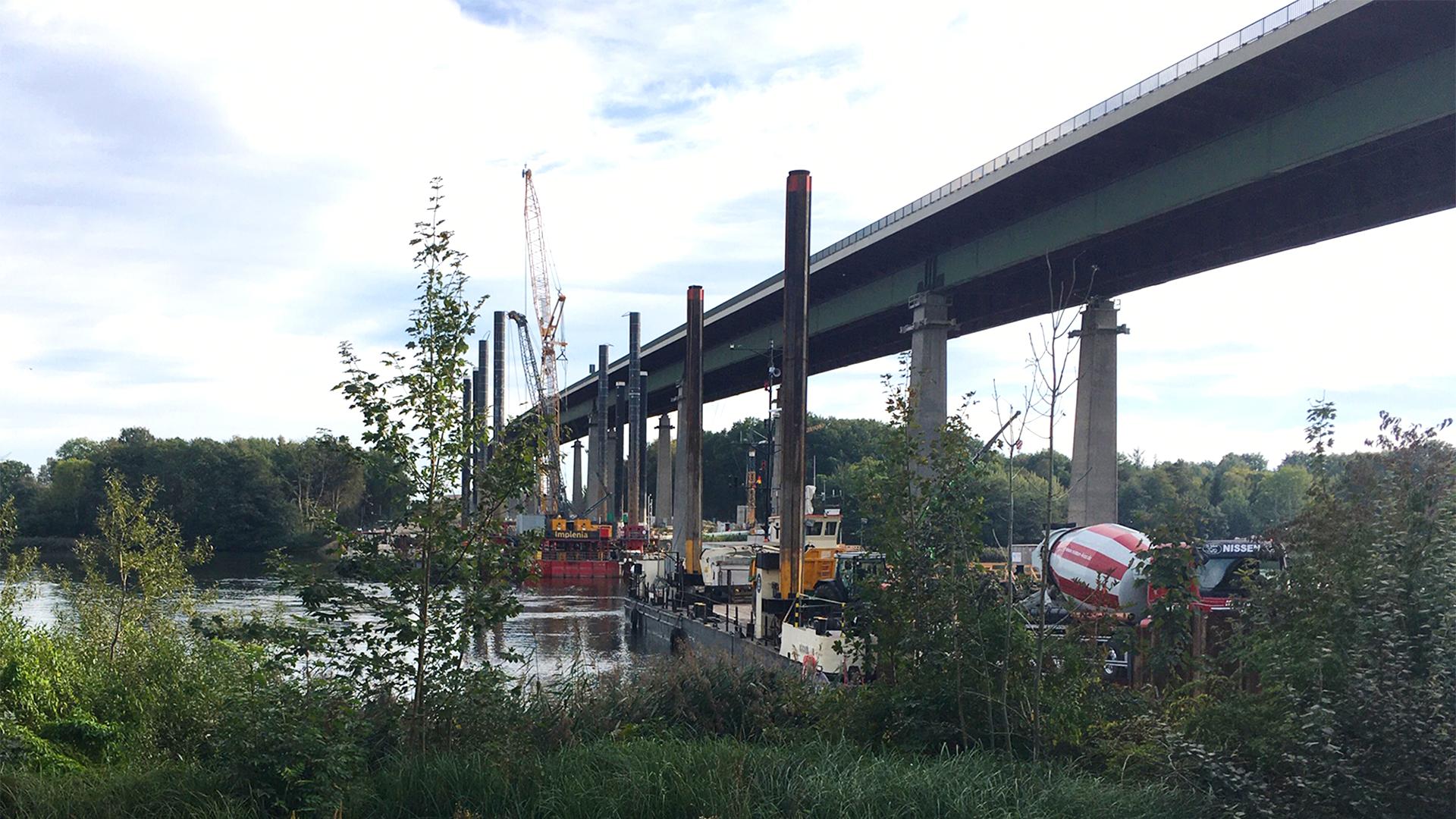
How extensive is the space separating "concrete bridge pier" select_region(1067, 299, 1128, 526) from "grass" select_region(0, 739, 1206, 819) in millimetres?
34826

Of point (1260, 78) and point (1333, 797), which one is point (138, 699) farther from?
point (1260, 78)

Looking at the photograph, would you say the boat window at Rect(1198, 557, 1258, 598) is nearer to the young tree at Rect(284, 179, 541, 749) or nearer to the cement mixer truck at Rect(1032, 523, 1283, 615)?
the cement mixer truck at Rect(1032, 523, 1283, 615)

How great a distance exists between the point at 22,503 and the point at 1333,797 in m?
118

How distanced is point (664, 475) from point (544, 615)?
164ft

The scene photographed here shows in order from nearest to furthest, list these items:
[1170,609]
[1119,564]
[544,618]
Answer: [1170,609], [1119,564], [544,618]

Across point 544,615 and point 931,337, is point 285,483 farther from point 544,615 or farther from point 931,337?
point 931,337

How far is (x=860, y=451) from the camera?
133500 mm

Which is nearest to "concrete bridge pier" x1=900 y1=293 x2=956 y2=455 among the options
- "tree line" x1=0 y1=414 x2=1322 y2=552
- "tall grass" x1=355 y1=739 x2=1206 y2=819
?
"tree line" x1=0 y1=414 x2=1322 y2=552

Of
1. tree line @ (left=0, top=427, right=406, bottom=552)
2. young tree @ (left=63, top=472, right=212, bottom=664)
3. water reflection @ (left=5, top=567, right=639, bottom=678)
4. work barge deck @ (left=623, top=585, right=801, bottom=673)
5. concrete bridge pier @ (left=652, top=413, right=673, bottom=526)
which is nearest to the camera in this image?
young tree @ (left=63, top=472, right=212, bottom=664)

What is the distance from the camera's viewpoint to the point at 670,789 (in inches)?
335

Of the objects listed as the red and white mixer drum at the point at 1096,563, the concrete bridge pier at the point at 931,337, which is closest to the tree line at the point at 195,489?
the concrete bridge pier at the point at 931,337

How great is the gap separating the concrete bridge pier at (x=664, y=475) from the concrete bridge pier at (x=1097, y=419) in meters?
63.2

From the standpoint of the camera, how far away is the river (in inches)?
1481

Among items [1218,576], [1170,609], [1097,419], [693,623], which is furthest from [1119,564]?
[1097,419]
